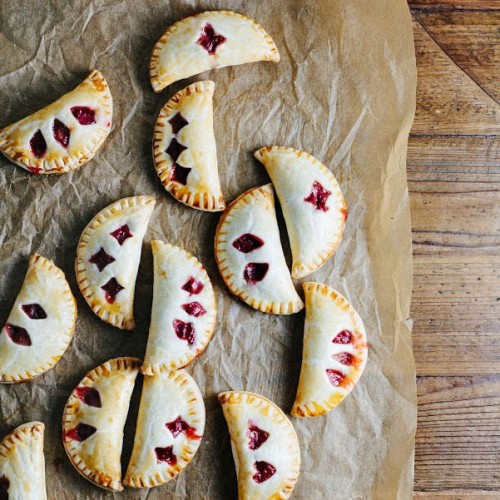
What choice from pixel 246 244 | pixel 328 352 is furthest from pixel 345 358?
pixel 246 244

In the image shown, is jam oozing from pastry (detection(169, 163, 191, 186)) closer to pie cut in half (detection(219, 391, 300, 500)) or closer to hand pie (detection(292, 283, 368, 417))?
hand pie (detection(292, 283, 368, 417))

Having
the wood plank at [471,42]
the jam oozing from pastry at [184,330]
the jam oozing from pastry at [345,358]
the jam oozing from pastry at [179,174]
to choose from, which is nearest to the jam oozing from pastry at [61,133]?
the jam oozing from pastry at [179,174]

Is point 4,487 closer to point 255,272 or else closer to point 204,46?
point 255,272

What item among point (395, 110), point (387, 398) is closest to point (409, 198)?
point (395, 110)

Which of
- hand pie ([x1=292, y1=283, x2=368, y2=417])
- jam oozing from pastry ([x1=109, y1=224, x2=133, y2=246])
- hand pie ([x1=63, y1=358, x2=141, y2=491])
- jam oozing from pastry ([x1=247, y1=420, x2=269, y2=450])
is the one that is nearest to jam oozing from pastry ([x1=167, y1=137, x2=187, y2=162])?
jam oozing from pastry ([x1=109, y1=224, x2=133, y2=246])

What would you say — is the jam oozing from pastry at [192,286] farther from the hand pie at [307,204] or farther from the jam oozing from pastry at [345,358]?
the jam oozing from pastry at [345,358]

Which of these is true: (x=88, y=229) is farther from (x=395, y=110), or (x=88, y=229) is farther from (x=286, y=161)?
(x=395, y=110)

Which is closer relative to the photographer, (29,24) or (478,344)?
(29,24)
